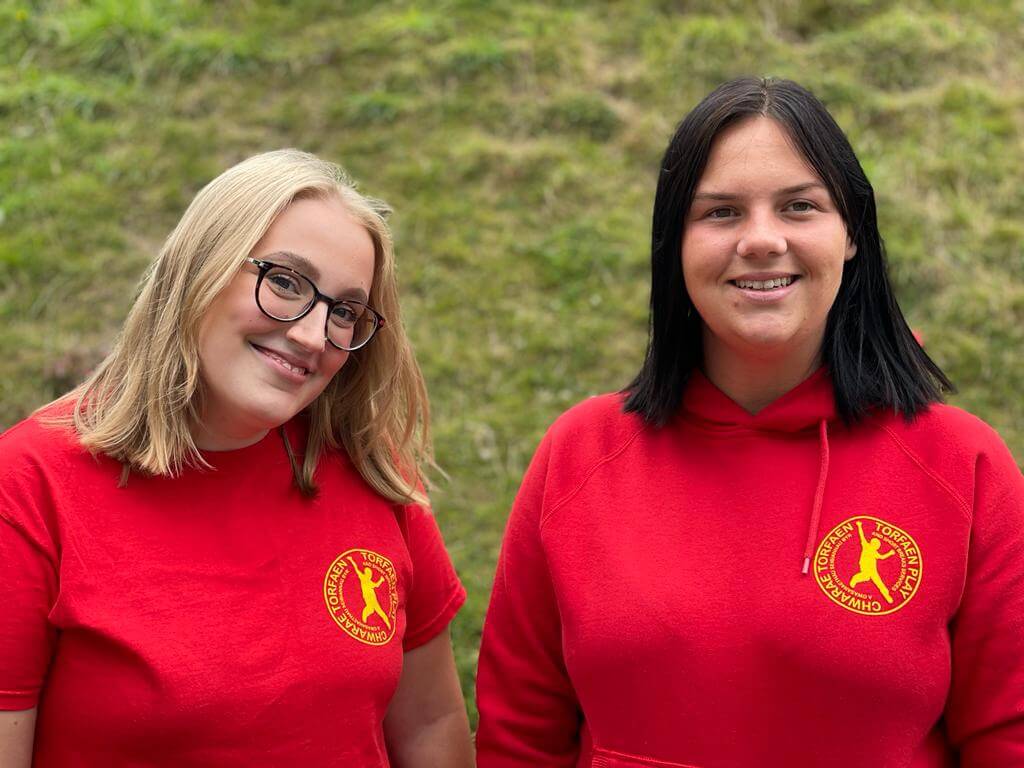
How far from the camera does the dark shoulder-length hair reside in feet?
7.64

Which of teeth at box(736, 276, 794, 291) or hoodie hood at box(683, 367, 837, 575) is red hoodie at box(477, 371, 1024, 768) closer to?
hoodie hood at box(683, 367, 837, 575)

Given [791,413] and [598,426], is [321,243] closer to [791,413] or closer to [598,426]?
[598,426]

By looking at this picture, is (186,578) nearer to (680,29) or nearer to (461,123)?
(461,123)

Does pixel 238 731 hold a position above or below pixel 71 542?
below

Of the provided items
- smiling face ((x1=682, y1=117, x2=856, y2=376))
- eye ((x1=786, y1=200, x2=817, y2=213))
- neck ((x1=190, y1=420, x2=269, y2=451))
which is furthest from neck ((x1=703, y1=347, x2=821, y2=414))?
neck ((x1=190, y1=420, x2=269, y2=451))

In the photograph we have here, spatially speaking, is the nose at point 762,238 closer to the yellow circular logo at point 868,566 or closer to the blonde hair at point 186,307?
Answer: the yellow circular logo at point 868,566

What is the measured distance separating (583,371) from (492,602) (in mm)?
2512

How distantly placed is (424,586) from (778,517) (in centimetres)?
85

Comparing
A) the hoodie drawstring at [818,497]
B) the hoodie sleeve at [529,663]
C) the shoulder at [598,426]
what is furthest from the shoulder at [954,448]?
the hoodie sleeve at [529,663]

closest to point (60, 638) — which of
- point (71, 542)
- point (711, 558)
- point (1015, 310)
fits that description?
point (71, 542)

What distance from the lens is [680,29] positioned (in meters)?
6.46

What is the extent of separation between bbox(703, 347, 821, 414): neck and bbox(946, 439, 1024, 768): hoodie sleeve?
0.40 metres

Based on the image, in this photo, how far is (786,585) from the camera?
89.7 inches

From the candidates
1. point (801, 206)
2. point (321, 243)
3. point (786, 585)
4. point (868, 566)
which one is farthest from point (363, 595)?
point (801, 206)
